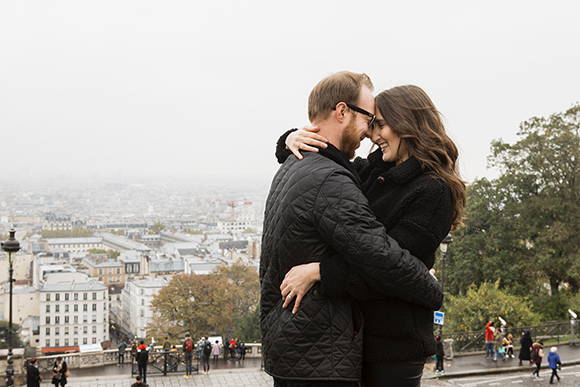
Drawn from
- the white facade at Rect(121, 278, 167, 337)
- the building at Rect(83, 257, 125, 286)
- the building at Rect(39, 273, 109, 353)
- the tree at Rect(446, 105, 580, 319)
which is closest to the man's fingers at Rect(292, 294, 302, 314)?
the tree at Rect(446, 105, 580, 319)

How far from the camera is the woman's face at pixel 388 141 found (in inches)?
113

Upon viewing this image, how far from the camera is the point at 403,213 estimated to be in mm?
2740

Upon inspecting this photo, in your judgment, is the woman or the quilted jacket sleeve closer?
the quilted jacket sleeve

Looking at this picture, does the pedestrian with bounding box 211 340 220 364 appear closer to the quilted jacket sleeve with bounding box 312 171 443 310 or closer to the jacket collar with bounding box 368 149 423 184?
the jacket collar with bounding box 368 149 423 184

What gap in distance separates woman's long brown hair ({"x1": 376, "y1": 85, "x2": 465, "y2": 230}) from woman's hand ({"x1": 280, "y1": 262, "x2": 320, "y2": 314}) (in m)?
0.66

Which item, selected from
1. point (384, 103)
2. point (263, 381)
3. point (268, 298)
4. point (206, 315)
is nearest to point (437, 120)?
point (384, 103)

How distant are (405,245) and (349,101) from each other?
0.63 metres

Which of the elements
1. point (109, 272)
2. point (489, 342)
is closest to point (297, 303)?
point (489, 342)

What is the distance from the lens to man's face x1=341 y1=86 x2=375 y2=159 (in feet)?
9.16

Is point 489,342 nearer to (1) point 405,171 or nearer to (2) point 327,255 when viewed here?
(1) point 405,171

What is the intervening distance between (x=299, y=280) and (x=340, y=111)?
2.40 ft

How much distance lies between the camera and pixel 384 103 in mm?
2873

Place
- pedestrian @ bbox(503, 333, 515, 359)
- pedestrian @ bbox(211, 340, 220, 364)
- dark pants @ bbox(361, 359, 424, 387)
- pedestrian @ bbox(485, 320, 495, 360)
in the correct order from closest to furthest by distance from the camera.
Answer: dark pants @ bbox(361, 359, 424, 387) < pedestrian @ bbox(485, 320, 495, 360) < pedestrian @ bbox(503, 333, 515, 359) < pedestrian @ bbox(211, 340, 220, 364)

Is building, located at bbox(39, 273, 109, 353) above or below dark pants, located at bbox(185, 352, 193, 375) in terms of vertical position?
below
